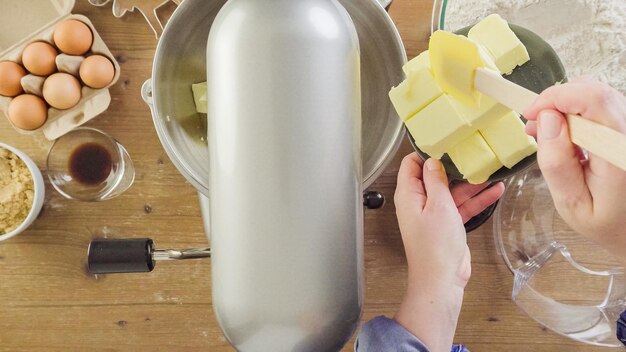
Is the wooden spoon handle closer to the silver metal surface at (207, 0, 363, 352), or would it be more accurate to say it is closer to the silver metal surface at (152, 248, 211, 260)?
the silver metal surface at (207, 0, 363, 352)

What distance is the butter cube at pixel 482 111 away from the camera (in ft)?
1.69

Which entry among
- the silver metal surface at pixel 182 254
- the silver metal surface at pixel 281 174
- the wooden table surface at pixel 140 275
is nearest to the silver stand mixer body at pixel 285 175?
the silver metal surface at pixel 281 174

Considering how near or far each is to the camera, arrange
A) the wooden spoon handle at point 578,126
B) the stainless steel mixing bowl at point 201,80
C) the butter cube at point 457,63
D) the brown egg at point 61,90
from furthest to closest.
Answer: the brown egg at point 61,90, the stainless steel mixing bowl at point 201,80, the butter cube at point 457,63, the wooden spoon handle at point 578,126

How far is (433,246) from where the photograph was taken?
644mm

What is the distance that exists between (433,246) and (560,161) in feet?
0.75

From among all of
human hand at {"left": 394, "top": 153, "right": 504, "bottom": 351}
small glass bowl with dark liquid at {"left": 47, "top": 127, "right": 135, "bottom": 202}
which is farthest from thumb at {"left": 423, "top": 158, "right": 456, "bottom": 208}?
small glass bowl with dark liquid at {"left": 47, "top": 127, "right": 135, "bottom": 202}

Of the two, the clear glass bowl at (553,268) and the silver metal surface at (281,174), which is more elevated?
the silver metal surface at (281,174)

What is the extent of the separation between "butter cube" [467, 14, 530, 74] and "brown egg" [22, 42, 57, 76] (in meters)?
0.55

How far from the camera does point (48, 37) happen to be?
745 mm

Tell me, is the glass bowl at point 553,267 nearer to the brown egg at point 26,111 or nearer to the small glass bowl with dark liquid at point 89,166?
the small glass bowl with dark liquid at point 89,166

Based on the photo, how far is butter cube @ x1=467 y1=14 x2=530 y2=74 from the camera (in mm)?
561

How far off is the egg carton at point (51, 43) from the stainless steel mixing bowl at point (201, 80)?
15cm

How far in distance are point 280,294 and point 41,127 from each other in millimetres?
499

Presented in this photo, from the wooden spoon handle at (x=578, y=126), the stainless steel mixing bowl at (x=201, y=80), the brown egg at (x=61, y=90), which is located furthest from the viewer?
the brown egg at (x=61, y=90)
